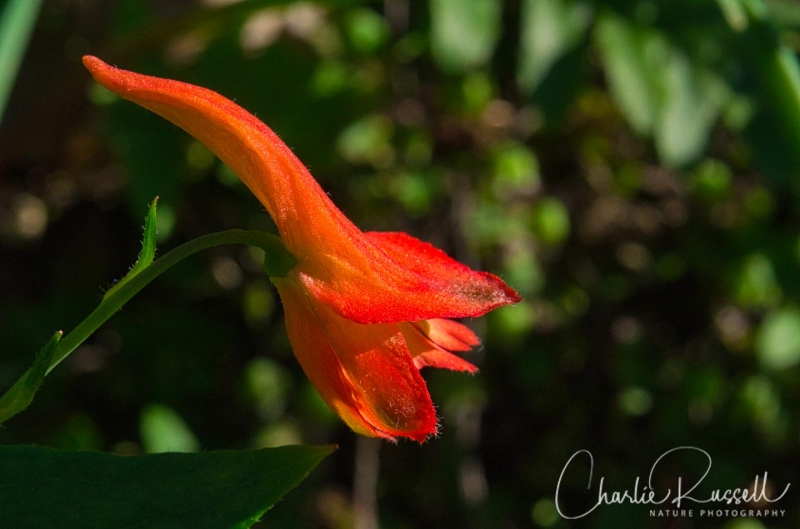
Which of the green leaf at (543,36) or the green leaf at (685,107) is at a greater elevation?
the green leaf at (543,36)

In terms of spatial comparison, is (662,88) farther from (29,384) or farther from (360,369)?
(29,384)

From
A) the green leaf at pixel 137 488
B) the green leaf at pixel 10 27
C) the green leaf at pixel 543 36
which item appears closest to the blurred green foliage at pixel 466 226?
the green leaf at pixel 543 36

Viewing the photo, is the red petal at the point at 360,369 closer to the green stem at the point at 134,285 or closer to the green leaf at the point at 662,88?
the green stem at the point at 134,285

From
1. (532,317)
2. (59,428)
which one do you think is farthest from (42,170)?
(532,317)

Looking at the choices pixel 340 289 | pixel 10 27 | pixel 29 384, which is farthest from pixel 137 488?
pixel 10 27

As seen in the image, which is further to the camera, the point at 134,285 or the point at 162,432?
the point at 162,432

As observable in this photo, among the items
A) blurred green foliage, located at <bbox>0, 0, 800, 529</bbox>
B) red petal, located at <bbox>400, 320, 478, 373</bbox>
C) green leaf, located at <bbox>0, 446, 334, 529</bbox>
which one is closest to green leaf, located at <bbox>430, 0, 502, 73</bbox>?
blurred green foliage, located at <bbox>0, 0, 800, 529</bbox>
